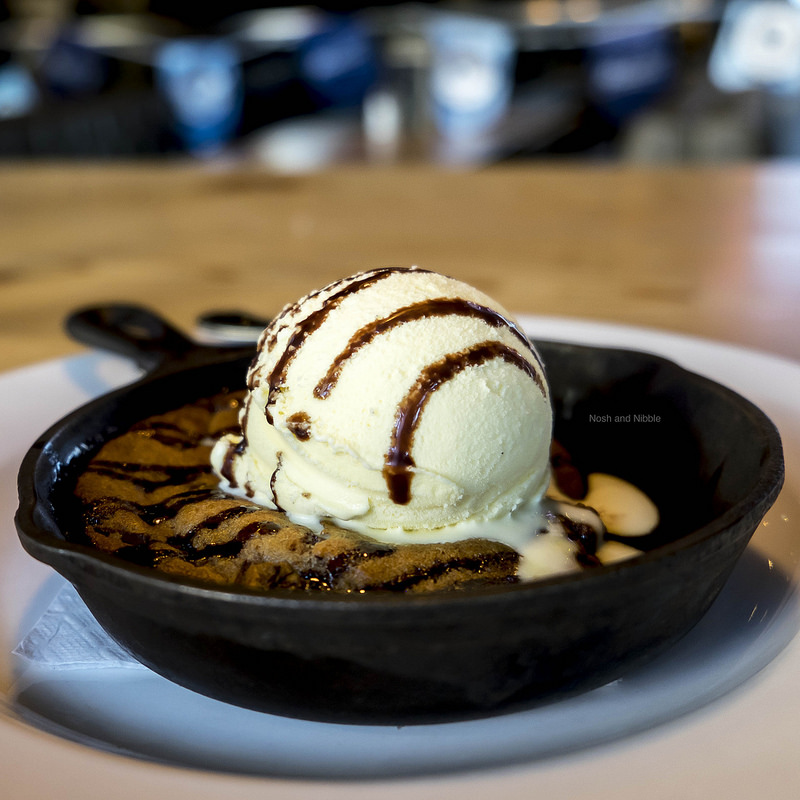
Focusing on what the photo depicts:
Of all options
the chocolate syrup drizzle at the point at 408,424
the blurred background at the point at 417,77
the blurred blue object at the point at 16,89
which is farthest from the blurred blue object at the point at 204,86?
the chocolate syrup drizzle at the point at 408,424

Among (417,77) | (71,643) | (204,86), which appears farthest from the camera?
(417,77)

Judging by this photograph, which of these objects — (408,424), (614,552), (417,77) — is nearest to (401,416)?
(408,424)

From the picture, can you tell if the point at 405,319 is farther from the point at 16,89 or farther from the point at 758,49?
the point at 16,89

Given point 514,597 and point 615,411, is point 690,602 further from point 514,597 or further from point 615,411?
point 615,411

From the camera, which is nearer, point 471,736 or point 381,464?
point 471,736

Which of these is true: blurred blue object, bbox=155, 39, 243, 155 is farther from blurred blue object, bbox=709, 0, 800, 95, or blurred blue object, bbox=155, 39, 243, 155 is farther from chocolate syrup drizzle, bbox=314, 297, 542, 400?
chocolate syrup drizzle, bbox=314, 297, 542, 400

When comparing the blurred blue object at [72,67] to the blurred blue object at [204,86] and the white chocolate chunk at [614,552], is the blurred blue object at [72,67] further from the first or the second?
the white chocolate chunk at [614,552]

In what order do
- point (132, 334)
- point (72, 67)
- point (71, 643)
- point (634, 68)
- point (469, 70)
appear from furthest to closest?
point (72, 67)
point (469, 70)
point (634, 68)
point (132, 334)
point (71, 643)
